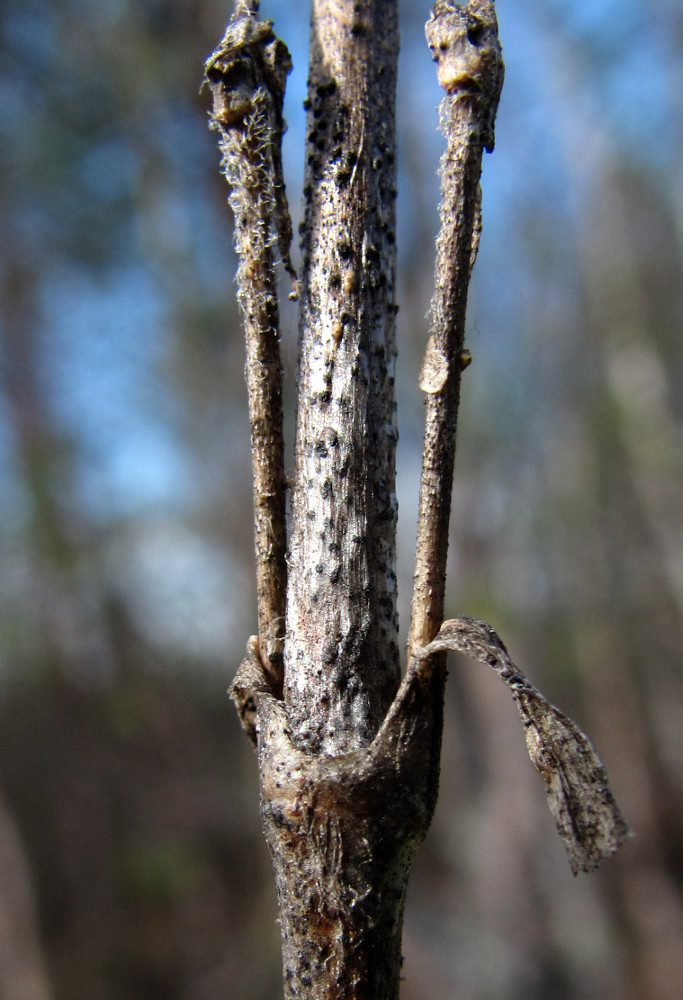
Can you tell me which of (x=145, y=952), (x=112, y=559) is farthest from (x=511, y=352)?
(x=145, y=952)

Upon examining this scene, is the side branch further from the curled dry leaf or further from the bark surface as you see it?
the curled dry leaf

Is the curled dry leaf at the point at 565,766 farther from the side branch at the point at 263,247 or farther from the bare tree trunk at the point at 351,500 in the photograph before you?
the side branch at the point at 263,247

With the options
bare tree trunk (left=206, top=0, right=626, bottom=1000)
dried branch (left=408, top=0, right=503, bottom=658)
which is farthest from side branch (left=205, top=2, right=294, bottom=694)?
dried branch (left=408, top=0, right=503, bottom=658)

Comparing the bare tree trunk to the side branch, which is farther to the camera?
the side branch

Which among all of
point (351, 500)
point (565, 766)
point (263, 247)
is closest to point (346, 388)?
point (351, 500)

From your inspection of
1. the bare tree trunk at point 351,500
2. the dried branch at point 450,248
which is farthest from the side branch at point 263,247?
the dried branch at point 450,248

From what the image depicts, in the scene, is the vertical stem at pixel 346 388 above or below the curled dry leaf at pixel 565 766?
above

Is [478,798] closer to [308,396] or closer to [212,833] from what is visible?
[212,833]
